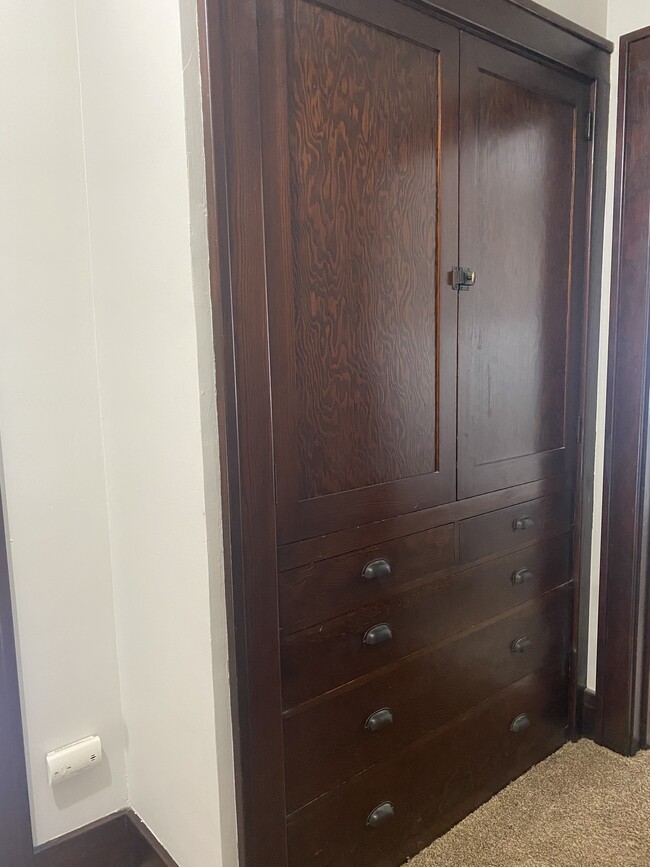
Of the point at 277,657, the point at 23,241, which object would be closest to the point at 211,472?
the point at 277,657

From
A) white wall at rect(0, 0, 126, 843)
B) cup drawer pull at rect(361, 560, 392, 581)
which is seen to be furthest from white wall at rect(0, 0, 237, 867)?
cup drawer pull at rect(361, 560, 392, 581)

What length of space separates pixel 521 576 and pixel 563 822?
619mm

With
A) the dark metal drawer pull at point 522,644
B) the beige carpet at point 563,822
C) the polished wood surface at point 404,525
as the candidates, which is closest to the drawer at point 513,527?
the polished wood surface at point 404,525

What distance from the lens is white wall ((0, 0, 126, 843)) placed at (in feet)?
4.22

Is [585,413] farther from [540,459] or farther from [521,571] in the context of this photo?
[521,571]

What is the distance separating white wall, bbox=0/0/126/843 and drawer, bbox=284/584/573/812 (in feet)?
1.65

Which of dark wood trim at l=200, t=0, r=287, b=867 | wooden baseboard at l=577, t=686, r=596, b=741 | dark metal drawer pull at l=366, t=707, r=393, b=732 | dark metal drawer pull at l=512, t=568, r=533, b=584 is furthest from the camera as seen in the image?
wooden baseboard at l=577, t=686, r=596, b=741

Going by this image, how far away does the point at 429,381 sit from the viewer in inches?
56.5

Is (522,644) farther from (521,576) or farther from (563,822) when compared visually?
(563,822)

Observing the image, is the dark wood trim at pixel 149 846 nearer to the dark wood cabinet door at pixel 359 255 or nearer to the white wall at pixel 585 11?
the dark wood cabinet door at pixel 359 255

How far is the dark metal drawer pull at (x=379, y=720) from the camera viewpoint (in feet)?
4.57

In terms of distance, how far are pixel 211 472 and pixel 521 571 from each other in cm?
98

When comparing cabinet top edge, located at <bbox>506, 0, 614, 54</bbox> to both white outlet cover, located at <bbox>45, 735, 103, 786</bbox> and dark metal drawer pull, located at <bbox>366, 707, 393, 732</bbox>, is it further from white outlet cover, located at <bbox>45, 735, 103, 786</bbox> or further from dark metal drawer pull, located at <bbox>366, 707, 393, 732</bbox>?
white outlet cover, located at <bbox>45, 735, 103, 786</bbox>

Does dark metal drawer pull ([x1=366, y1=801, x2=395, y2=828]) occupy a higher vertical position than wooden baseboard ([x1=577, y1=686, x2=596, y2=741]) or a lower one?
higher
